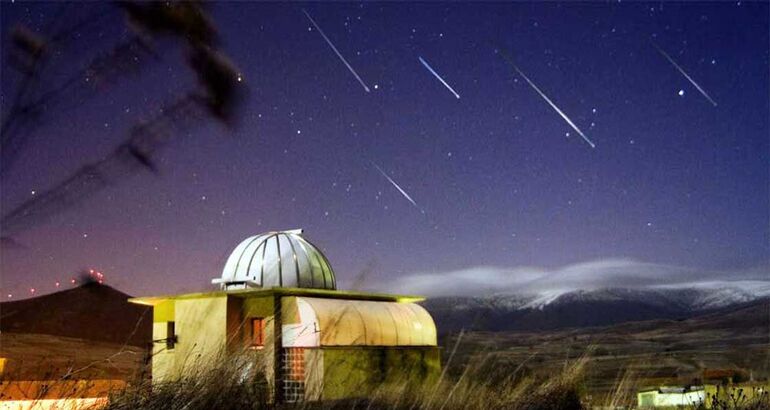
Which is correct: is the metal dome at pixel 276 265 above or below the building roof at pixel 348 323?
above

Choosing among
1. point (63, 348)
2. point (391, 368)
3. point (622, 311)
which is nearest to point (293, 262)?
point (391, 368)

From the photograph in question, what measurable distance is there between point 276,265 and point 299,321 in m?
2.91

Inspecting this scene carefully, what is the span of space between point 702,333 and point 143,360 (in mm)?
61983

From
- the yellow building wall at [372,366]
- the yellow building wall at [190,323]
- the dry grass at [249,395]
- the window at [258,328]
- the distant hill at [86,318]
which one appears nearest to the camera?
the dry grass at [249,395]

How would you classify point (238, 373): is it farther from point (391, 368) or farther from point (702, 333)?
point (702, 333)

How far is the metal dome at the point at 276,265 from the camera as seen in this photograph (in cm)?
1991

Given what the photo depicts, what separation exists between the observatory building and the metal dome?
0.03 metres

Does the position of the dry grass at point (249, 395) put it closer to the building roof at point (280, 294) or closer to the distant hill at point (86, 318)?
the building roof at point (280, 294)

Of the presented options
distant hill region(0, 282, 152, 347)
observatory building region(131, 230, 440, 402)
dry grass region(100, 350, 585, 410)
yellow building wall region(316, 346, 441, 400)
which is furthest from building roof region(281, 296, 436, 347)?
distant hill region(0, 282, 152, 347)

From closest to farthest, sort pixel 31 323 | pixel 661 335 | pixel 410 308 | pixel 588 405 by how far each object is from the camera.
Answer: pixel 588 405 < pixel 410 308 < pixel 31 323 < pixel 661 335

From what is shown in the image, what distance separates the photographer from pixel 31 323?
58.0 metres

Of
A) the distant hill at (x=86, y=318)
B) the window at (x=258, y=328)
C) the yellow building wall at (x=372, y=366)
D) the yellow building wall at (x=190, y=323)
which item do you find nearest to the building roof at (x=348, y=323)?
the yellow building wall at (x=372, y=366)

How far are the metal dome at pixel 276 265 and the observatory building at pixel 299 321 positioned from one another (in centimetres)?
3

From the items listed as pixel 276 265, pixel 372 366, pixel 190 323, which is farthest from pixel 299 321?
pixel 190 323
